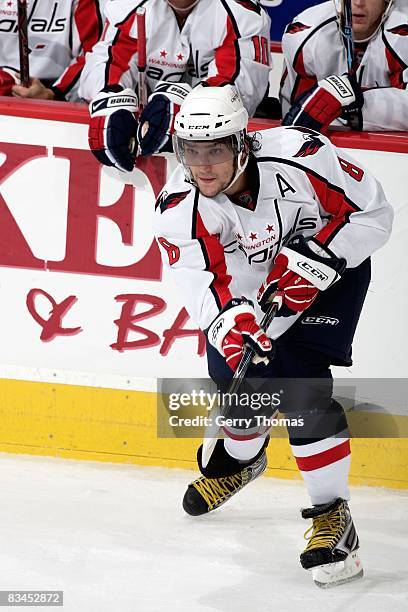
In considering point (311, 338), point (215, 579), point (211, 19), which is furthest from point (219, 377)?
point (211, 19)

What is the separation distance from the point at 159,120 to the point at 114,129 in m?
0.12

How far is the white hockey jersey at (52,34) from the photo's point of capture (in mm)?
3656

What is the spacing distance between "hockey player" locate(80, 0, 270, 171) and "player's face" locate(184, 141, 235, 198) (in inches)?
24.2

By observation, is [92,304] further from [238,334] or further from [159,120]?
[238,334]

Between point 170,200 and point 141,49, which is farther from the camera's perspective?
point 141,49

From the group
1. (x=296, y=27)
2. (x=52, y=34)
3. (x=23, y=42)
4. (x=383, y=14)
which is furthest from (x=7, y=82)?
(x=383, y=14)

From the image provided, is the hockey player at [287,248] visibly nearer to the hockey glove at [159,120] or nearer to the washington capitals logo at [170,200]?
the washington capitals logo at [170,200]

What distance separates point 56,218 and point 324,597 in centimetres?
128

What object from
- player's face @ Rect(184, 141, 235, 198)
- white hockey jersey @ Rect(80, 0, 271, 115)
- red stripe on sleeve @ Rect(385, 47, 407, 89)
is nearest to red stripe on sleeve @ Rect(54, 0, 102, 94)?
white hockey jersey @ Rect(80, 0, 271, 115)

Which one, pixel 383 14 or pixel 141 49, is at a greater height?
pixel 383 14

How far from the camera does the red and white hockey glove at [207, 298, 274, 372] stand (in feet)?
7.98

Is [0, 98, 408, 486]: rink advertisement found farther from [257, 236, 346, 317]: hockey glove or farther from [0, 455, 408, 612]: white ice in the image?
[257, 236, 346, 317]: hockey glove

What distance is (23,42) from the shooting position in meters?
3.35

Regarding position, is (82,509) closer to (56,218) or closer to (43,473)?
(43,473)
